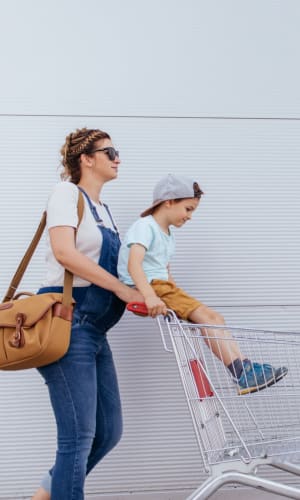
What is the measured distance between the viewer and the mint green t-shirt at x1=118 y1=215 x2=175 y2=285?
2930 mm

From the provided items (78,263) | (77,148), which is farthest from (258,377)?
(77,148)

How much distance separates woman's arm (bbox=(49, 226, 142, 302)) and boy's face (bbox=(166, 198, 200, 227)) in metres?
0.49

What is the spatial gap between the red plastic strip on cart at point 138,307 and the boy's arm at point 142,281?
0.02 metres

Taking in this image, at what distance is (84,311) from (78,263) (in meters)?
0.21

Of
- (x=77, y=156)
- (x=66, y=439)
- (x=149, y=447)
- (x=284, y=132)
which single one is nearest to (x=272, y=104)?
(x=284, y=132)

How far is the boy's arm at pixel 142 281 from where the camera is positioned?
2.68 metres

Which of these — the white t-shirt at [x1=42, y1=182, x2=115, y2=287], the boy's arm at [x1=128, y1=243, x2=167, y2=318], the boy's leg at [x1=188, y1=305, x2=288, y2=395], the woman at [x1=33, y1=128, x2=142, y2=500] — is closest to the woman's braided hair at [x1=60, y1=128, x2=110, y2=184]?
the woman at [x1=33, y1=128, x2=142, y2=500]

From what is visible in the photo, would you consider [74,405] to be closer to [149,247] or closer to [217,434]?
[217,434]

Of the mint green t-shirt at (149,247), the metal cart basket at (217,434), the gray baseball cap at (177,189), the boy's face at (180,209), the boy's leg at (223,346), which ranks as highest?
the gray baseball cap at (177,189)

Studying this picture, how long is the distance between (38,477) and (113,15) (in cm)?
237

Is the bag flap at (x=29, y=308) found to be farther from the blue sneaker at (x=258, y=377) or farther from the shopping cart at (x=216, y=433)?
A: the blue sneaker at (x=258, y=377)

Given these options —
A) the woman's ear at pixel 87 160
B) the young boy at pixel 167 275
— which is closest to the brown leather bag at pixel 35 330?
the young boy at pixel 167 275

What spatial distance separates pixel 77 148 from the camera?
3049mm

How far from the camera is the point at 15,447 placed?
3467mm
